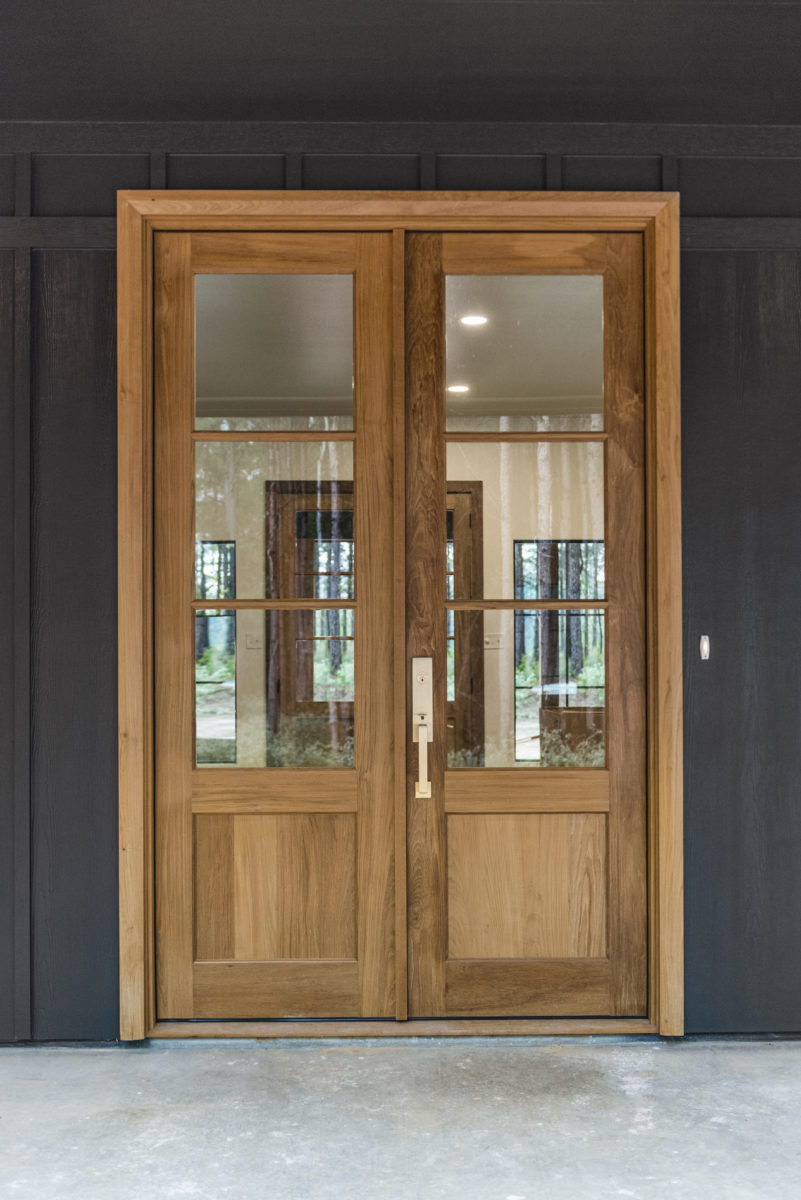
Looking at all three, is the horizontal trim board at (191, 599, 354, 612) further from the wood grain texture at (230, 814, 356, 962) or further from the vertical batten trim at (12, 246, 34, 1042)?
the wood grain texture at (230, 814, 356, 962)

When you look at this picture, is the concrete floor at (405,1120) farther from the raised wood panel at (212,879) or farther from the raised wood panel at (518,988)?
the raised wood panel at (212,879)

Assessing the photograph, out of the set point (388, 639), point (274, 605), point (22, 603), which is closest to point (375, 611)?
point (388, 639)

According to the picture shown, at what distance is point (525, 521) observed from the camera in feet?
11.0

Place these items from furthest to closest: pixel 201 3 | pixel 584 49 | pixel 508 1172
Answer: pixel 584 49
pixel 201 3
pixel 508 1172

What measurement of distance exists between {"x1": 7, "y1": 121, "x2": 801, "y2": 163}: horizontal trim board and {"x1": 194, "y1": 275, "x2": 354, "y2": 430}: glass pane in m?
0.41

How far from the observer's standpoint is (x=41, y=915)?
324cm

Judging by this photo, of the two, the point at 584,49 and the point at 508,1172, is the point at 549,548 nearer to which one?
the point at 584,49

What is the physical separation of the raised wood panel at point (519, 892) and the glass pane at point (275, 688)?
0.51 metres

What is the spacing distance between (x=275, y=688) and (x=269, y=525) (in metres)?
0.53

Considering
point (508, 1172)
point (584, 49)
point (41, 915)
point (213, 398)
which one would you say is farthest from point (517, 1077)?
point (584, 49)

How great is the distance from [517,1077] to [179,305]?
2.61m

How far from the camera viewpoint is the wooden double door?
3.31 metres

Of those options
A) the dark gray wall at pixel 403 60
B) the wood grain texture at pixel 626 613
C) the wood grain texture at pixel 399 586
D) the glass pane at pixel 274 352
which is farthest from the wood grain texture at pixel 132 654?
the wood grain texture at pixel 626 613

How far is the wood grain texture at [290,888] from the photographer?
10.9 ft
